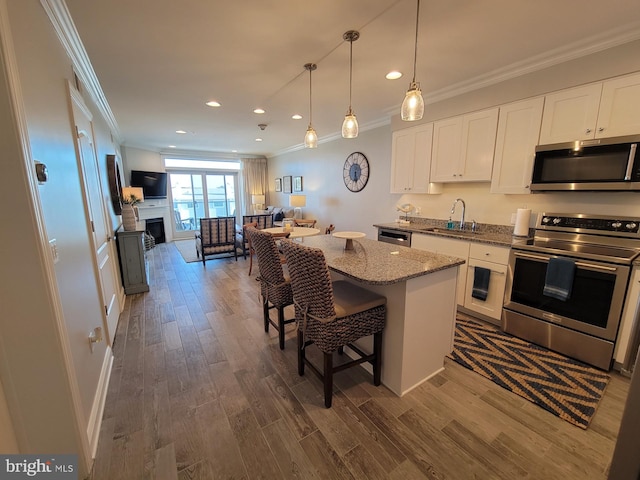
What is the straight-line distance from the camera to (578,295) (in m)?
2.16

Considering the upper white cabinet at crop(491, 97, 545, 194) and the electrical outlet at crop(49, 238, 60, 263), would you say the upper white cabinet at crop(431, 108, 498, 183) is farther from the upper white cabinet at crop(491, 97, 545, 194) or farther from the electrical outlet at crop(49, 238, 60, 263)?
the electrical outlet at crop(49, 238, 60, 263)

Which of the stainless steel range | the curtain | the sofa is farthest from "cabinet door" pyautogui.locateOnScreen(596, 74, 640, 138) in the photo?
the curtain

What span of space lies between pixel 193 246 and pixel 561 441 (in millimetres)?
7314

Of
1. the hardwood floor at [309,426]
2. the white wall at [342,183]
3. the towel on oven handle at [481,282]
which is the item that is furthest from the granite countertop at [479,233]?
the hardwood floor at [309,426]

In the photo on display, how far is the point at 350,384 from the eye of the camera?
1.98m

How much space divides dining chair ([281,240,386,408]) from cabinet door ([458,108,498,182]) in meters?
2.18

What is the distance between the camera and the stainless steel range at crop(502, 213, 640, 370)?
2.02 metres

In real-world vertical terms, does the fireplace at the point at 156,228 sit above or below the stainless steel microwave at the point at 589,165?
below

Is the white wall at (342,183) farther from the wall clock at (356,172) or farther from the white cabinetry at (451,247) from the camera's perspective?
the white cabinetry at (451,247)

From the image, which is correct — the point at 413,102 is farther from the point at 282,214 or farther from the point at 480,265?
the point at 282,214

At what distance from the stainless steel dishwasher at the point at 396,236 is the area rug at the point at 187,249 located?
3974mm

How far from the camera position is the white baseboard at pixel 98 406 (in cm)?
147

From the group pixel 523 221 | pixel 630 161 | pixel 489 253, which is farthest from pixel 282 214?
pixel 630 161

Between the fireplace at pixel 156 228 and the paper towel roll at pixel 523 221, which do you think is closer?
the paper towel roll at pixel 523 221
